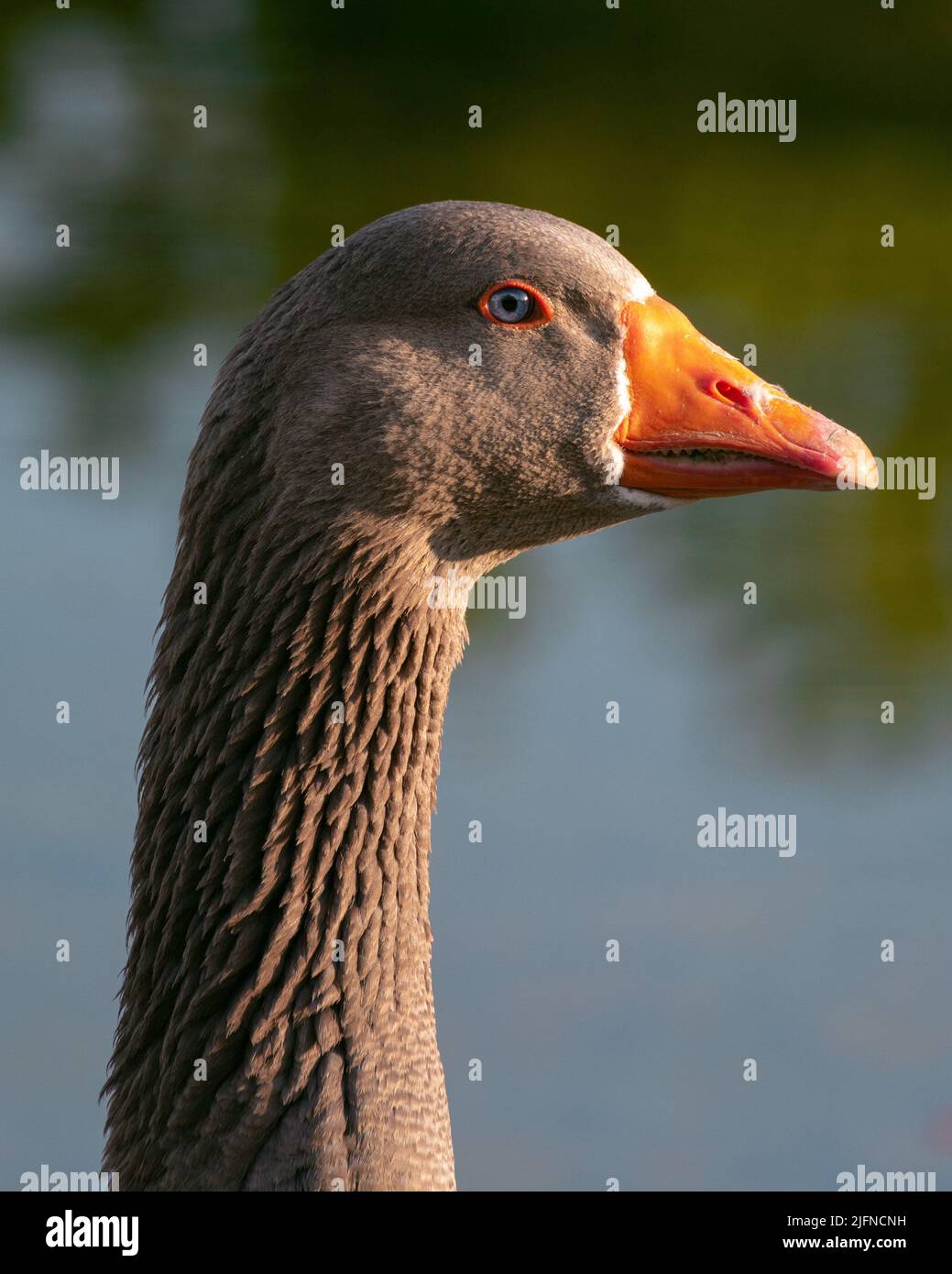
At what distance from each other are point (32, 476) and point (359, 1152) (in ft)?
25.1

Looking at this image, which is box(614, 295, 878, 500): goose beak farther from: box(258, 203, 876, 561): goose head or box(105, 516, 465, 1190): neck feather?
box(105, 516, 465, 1190): neck feather

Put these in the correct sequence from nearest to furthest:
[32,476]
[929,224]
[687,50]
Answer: [32,476] → [929,224] → [687,50]

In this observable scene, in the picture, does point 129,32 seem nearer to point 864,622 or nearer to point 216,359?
point 216,359

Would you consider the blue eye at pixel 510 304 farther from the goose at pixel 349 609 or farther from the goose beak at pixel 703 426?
the goose beak at pixel 703 426

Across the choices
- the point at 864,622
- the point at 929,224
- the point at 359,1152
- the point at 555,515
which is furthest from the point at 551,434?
the point at 929,224

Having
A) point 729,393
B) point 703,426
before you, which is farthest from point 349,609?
point 729,393

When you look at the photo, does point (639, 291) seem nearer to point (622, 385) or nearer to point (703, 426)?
point (622, 385)

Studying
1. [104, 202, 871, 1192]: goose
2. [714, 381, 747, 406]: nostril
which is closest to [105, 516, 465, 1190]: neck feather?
[104, 202, 871, 1192]: goose

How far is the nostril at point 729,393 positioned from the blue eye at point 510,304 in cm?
54

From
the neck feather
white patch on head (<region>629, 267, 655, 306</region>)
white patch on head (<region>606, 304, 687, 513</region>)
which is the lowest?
the neck feather

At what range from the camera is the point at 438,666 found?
486cm

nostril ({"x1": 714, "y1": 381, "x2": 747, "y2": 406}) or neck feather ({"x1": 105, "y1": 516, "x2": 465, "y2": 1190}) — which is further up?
nostril ({"x1": 714, "y1": 381, "x2": 747, "y2": 406})

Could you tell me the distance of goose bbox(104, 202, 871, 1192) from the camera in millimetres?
4582

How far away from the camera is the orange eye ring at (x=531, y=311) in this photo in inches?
184
